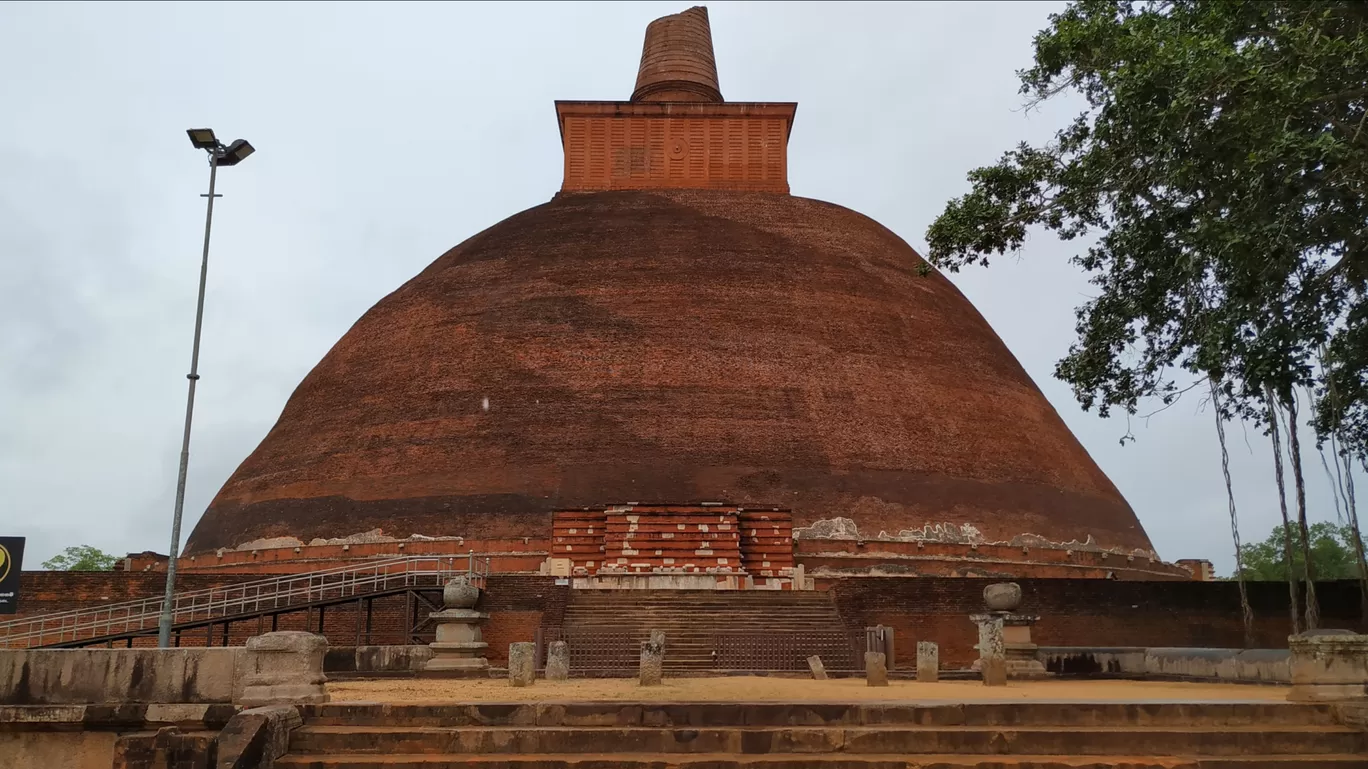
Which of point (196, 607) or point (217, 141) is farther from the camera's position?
point (196, 607)

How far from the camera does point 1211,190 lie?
980cm

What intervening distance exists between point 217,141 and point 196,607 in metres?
6.18

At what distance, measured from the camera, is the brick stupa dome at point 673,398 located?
60.2ft

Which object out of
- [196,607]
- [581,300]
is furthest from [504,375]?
[196,607]

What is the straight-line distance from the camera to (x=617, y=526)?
16.5 meters

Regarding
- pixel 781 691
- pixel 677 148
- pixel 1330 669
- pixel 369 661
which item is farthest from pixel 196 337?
pixel 677 148

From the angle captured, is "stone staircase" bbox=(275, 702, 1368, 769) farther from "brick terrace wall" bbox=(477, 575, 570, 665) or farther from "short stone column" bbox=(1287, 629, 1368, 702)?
"brick terrace wall" bbox=(477, 575, 570, 665)

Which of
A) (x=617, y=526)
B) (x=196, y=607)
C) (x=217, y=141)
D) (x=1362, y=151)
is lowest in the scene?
(x=196, y=607)

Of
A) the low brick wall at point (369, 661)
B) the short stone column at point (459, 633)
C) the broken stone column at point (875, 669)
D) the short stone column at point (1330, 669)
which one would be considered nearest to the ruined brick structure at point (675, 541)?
the short stone column at point (459, 633)

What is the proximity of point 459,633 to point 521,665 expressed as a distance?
2.72 m

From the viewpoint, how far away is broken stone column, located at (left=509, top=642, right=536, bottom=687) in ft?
33.3

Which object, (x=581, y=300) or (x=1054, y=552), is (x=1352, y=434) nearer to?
(x=1054, y=552)

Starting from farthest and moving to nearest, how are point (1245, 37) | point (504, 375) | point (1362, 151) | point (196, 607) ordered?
1. point (504, 375)
2. point (196, 607)
3. point (1245, 37)
4. point (1362, 151)

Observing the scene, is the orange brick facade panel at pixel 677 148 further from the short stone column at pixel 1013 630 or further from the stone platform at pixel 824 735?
the stone platform at pixel 824 735
